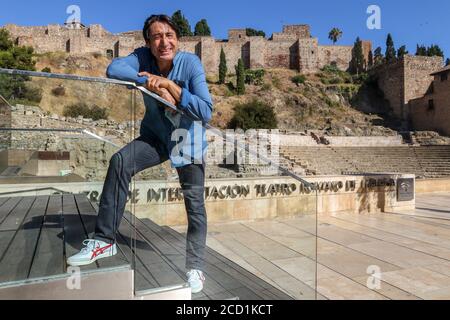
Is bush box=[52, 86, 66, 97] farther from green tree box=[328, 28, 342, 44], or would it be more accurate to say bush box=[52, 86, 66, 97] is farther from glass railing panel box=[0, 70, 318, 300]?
green tree box=[328, 28, 342, 44]

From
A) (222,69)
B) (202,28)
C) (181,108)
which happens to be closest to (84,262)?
(181,108)

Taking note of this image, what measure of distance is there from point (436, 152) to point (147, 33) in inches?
1238

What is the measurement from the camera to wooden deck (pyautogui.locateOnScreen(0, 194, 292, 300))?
2135 mm

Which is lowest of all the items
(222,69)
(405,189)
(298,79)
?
(405,189)

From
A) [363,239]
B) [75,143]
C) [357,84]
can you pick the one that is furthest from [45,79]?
[357,84]

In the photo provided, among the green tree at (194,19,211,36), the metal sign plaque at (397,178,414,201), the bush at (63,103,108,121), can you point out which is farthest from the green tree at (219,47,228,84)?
the bush at (63,103,108,121)

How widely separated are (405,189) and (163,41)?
29.6 feet

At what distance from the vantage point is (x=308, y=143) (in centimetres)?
3114

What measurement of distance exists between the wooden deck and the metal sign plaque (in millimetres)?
7798

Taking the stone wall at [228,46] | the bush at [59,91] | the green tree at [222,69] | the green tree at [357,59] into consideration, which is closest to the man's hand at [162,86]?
the bush at [59,91]

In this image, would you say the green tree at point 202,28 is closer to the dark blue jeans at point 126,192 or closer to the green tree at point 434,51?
the green tree at point 434,51

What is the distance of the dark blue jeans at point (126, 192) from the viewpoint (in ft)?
7.81

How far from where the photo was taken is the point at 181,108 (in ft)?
7.72

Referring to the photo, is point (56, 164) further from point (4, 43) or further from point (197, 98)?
point (4, 43)
